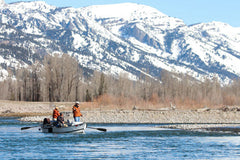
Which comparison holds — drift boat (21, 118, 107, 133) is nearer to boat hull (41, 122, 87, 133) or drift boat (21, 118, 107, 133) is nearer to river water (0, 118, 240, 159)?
boat hull (41, 122, 87, 133)

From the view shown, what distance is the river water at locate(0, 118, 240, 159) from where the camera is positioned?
30.9 metres

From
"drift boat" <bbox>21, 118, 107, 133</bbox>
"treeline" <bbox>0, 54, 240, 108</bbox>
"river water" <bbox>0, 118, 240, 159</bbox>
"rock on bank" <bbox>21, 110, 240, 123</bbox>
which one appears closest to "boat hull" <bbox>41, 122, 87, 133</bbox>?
"drift boat" <bbox>21, 118, 107, 133</bbox>

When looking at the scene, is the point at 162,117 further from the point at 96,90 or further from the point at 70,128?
the point at 96,90

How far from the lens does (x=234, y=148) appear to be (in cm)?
3438

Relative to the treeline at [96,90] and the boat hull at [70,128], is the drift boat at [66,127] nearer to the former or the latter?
the boat hull at [70,128]

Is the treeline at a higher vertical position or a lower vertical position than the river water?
higher

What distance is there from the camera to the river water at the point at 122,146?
3088 cm

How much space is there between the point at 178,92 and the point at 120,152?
134445 millimetres

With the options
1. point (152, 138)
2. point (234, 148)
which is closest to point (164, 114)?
point (152, 138)

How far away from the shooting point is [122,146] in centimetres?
3588

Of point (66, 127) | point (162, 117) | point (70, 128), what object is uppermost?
point (162, 117)

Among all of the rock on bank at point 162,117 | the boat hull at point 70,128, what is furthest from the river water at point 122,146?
the rock on bank at point 162,117

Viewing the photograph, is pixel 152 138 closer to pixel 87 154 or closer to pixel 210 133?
pixel 210 133

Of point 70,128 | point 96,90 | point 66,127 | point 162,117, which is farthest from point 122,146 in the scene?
point 96,90
